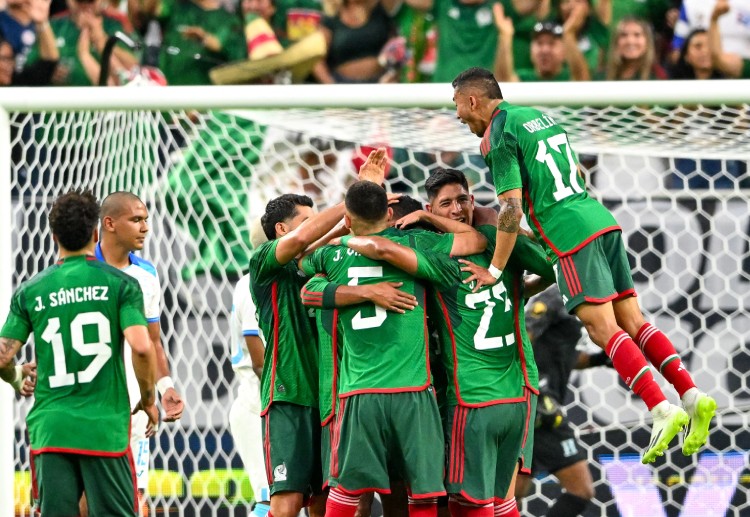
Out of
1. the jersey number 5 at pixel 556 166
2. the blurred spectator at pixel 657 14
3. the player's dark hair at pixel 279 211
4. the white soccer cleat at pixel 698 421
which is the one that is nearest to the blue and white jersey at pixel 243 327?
the player's dark hair at pixel 279 211

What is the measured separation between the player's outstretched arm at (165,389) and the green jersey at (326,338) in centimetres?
66

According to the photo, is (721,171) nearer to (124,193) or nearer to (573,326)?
(573,326)

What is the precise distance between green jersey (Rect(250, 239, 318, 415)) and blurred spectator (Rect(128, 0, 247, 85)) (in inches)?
188

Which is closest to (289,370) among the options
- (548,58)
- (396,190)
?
(396,190)

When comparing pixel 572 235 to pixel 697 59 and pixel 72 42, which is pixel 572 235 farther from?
pixel 72 42

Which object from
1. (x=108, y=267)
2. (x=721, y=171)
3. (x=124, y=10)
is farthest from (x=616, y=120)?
(x=124, y=10)

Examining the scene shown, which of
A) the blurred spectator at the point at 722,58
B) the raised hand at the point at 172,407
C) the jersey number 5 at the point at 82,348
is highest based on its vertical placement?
the blurred spectator at the point at 722,58

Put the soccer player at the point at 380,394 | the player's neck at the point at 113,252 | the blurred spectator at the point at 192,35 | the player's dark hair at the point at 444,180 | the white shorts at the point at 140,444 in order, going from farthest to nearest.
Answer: the blurred spectator at the point at 192,35, the white shorts at the point at 140,444, the player's neck at the point at 113,252, the player's dark hair at the point at 444,180, the soccer player at the point at 380,394

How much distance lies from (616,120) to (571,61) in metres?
2.73

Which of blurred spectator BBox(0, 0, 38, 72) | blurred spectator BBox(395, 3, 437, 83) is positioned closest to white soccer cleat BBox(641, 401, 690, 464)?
blurred spectator BBox(395, 3, 437, 83)

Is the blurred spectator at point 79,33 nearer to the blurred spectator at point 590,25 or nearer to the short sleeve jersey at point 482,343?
the blurred spectator at point 590,25

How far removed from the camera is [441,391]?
16.0ft

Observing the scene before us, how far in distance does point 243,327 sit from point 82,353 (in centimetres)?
156

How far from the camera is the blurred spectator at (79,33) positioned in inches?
384
